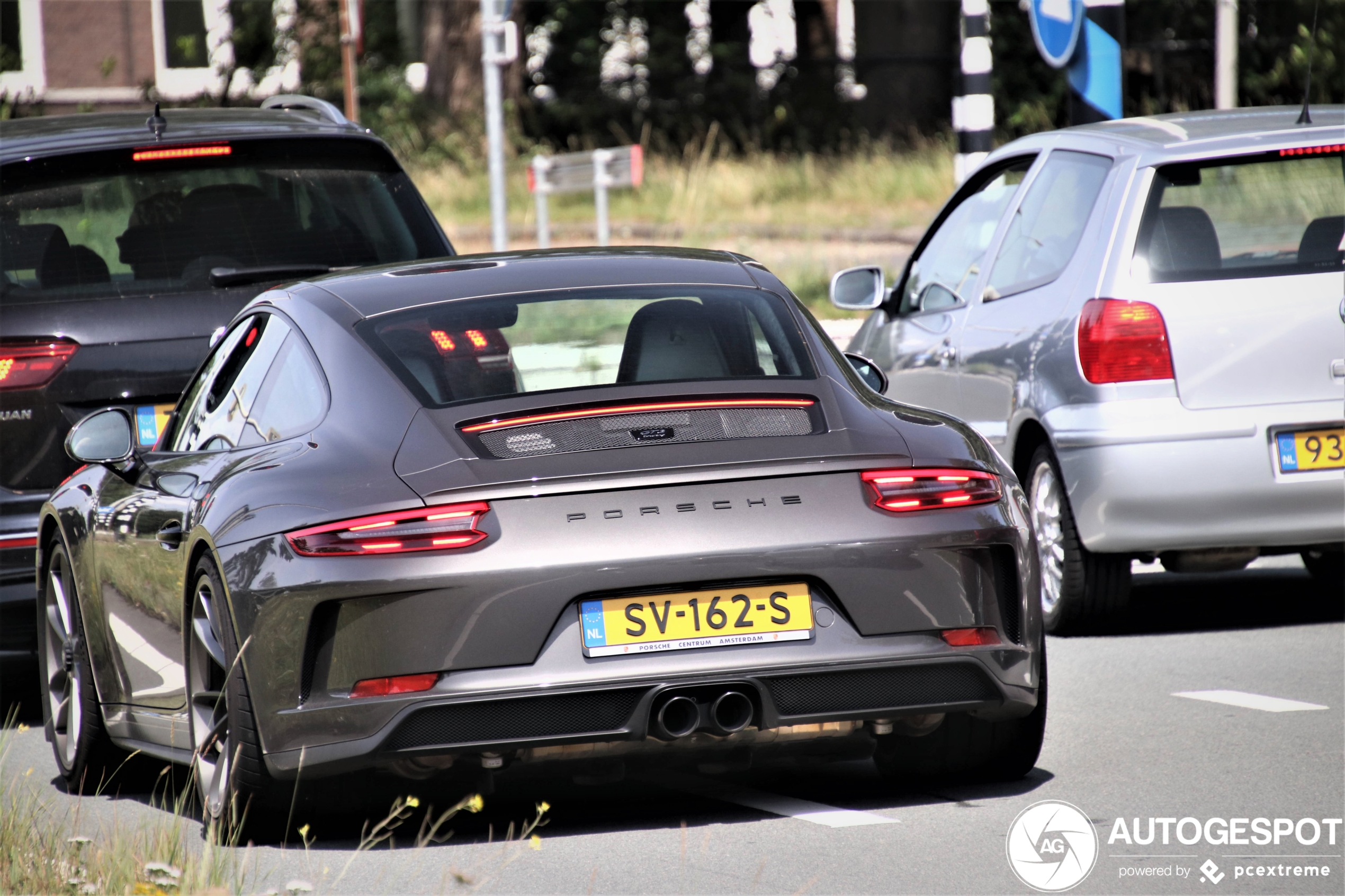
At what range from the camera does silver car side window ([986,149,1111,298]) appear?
839 centimetres

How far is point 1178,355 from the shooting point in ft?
25.8

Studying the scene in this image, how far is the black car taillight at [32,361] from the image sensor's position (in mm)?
7430

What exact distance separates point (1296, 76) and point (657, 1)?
11.5m

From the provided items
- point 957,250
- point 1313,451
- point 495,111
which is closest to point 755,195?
point 495,111

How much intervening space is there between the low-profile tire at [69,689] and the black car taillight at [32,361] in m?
0.60

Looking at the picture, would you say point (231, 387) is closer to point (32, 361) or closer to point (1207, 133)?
point (32, 361)

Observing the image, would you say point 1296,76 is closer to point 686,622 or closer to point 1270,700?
point 1270,700

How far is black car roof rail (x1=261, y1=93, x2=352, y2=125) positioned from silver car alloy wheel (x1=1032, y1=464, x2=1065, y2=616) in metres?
3.00

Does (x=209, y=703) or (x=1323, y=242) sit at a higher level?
(x=1323, y=242)

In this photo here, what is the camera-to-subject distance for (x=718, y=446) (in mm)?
5203

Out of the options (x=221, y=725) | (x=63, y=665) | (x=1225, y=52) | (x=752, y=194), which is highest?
(x=1225, y=52)

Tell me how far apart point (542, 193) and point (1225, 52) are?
698cm

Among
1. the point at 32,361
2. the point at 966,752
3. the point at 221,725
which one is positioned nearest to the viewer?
the point at 221,725

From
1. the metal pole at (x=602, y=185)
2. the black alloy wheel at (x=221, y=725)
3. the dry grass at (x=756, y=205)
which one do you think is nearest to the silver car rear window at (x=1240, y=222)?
the black alloy wheel at (x=221, y=725)
